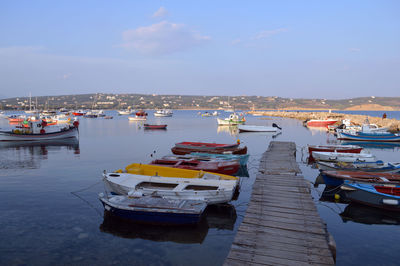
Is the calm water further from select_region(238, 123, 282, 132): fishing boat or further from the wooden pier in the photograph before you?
select_region(238, 123, 282, 132): fishing boat

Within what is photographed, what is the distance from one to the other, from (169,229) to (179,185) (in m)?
2.60

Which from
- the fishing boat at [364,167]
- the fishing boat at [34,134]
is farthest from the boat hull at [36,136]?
the fishing boat at [364,167]

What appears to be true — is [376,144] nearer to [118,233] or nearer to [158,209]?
[158,209]

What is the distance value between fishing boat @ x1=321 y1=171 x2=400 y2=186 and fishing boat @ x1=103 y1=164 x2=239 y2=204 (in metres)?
4.97

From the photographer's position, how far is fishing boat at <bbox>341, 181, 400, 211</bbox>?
12.0m

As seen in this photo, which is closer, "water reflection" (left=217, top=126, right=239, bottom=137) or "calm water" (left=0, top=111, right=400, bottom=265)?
"calm water" (left=0, top=111, right=400, bottom=265)

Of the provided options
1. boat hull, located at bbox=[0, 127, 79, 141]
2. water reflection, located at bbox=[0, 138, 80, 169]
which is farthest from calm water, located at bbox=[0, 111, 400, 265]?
boat hull, located at bbox=[0, 127, 79, 141]

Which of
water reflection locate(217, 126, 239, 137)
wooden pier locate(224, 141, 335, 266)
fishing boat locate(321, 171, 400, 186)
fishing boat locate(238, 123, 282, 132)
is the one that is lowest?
water reflection locate(217, 126, 239, 137)

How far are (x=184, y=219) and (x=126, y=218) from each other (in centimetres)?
223

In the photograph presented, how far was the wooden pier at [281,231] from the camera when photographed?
7184 mm

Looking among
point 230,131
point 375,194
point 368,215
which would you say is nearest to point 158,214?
point 368,215

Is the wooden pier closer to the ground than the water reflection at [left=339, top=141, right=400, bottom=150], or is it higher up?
higher up

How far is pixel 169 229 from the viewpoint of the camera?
10.4 metres

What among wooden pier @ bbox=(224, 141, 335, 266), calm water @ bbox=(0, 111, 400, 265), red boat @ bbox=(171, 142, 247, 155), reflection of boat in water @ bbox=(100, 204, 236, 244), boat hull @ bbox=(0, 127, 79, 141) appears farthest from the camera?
boat hull @ bbox=(0, 127, 79, 141)
